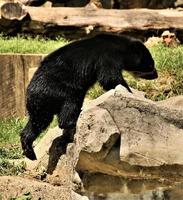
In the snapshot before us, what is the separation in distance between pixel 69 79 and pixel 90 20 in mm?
4606

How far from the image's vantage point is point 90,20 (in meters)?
10.9

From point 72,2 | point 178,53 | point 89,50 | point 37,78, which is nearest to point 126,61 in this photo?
point 89,50

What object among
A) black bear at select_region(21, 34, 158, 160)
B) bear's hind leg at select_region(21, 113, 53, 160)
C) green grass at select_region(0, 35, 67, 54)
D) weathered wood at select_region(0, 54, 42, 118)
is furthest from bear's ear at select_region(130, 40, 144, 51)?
green grass at select_region(0, 35, 67, 54)

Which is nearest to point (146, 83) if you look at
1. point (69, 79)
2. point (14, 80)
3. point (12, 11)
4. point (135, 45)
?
point (135, 45)

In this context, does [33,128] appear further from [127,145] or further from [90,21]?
[90,21]

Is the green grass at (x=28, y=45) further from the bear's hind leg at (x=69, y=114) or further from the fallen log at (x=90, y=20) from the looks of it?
the bear's hind leg at (x=69, y=114)

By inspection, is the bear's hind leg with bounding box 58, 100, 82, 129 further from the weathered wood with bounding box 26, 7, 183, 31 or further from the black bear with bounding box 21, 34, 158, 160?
the weathered wood with bounding box 26, 7, 183, 31

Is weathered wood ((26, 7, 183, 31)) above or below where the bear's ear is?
below

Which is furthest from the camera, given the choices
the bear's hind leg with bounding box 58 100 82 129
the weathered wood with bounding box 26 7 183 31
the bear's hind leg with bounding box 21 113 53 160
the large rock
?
the weathered wood with bounding box 26 7 183 31

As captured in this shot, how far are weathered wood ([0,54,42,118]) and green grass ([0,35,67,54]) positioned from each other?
484 millimetres

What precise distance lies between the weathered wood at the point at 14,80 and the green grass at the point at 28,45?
48 cm

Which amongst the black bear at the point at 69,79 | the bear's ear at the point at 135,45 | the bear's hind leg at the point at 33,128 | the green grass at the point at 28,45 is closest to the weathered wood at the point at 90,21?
the green grass at the point at 28,45

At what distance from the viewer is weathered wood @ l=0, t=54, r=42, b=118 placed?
9.06m

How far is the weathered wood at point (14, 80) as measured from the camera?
9.06m
